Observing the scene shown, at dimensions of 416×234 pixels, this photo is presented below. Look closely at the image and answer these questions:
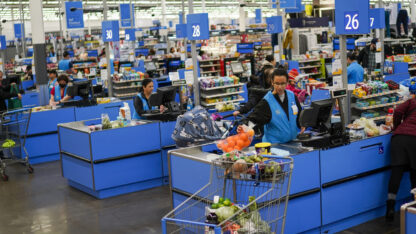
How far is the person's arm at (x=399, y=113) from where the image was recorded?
557cm

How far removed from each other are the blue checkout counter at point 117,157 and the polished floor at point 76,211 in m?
0.17

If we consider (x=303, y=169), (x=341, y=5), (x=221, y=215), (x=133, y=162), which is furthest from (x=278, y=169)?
(x=133, y=162)

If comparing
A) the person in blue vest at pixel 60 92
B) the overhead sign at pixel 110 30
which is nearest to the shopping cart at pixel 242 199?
the person in blue vest at pixel 60 92

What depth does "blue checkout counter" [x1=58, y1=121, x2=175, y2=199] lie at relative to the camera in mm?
7340

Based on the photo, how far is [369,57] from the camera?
13.5m

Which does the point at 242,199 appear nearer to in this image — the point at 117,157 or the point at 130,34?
the point at 117,157

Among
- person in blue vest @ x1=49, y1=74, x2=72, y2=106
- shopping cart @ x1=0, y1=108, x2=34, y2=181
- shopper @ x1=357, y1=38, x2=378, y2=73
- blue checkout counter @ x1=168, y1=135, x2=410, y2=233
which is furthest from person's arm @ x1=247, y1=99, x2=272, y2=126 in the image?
shopper @ x1=357, y1=38, x2=378, y2=73

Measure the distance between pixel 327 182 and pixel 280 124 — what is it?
2.44 feet

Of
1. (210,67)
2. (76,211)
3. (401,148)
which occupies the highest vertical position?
(210,67)

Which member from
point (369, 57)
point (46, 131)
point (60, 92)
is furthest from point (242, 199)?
point (369, 57)

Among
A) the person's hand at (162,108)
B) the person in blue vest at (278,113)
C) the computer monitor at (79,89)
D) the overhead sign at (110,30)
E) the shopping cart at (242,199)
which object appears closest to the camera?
the shopping cart at (242,199)

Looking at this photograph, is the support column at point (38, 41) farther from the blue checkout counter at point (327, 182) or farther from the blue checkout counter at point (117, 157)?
the blue checkout counter at point (327, 182)

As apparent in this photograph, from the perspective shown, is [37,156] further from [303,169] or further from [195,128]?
[303,169]

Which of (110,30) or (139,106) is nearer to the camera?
(139,106)
